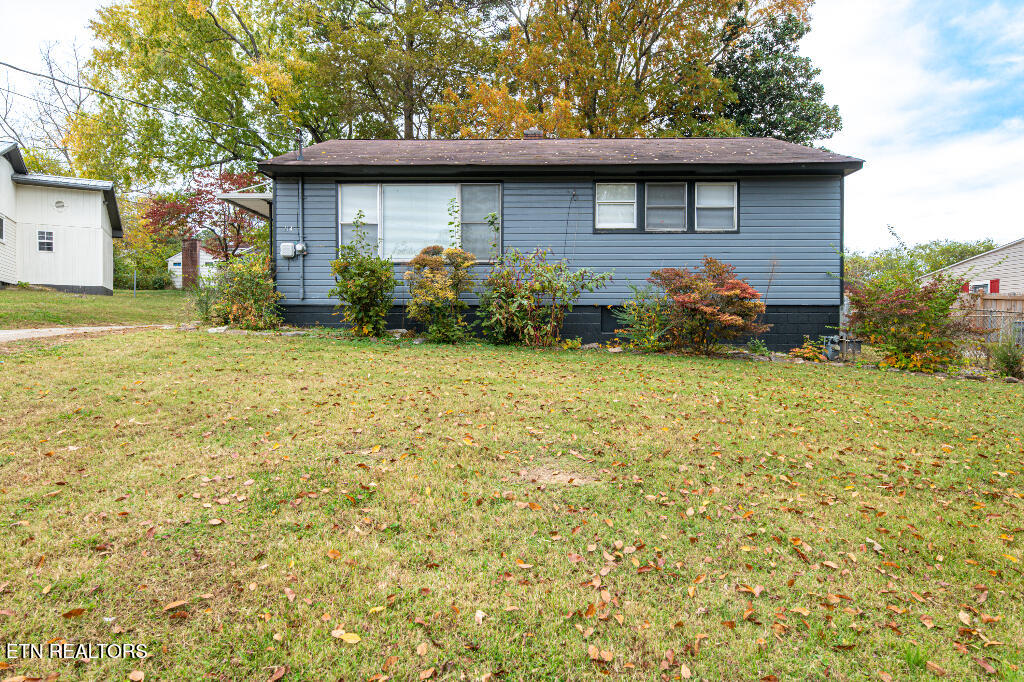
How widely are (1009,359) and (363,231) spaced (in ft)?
37.9

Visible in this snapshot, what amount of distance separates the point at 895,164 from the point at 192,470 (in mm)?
24395

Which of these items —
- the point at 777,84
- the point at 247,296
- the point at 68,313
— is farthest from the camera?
the point at 777,84

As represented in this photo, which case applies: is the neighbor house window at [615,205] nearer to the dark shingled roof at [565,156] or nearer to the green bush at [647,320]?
the dark shingled roof at [565,156]

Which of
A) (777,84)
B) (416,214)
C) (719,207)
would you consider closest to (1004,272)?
(777,84)

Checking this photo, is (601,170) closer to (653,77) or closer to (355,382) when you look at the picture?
(355,382)

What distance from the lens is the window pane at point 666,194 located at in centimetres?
1098

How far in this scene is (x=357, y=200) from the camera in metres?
11.0

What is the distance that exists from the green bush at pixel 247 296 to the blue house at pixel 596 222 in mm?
444

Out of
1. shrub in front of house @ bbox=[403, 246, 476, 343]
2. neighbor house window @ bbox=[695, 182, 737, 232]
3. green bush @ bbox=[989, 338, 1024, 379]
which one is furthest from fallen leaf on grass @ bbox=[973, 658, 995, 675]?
neighbor house window @ bbox=[695, 182, 737, 232]

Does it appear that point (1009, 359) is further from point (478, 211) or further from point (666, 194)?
point (478, 211)

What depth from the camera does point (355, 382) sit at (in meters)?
6.13

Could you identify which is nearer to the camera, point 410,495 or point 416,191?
point 410,495

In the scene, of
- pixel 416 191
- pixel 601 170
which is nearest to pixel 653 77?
pixel 601 170

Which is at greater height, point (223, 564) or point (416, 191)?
point (416, 191)
